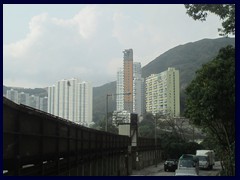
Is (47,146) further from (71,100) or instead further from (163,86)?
(71,100)

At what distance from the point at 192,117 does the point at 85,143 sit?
7379 millimetres

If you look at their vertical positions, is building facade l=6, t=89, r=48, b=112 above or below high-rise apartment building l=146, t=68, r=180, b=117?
below

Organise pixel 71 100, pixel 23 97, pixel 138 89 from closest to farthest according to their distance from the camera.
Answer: pixel 23 97 → pixel 138 89 → pixel 71 100

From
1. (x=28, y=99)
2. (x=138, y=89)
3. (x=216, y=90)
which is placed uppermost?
(x=138, y=89)

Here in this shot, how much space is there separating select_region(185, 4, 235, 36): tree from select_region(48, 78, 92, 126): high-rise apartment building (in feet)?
32.0

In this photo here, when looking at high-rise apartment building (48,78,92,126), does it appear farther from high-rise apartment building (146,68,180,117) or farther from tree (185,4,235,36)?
tree (185,4,235,36)

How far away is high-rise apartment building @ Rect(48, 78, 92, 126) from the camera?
953 inches

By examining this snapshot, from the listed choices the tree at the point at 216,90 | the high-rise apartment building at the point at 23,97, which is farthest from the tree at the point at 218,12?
the high-rise apartment building at the point at 23,97

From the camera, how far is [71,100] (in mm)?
26516

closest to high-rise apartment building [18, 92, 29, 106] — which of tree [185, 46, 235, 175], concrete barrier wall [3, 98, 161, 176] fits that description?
concrete barrier wall [3, 98, 161, 176]

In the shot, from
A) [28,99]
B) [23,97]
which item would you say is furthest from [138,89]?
[23,97]

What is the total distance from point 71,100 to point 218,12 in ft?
48.2

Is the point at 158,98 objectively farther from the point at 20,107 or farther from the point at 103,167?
the point at 20,107

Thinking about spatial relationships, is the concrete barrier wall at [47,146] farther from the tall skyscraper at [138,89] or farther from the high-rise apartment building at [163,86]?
the high-rise apartment building at [163,86]
